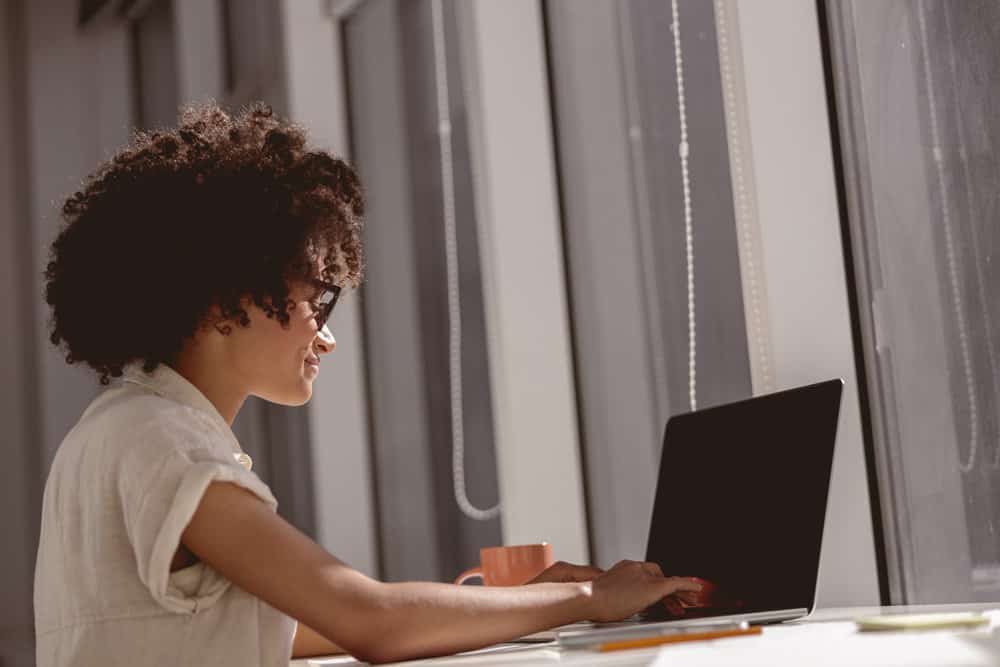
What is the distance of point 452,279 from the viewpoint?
2.46 meters

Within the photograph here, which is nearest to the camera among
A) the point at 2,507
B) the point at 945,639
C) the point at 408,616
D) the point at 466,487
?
the point at 945,639

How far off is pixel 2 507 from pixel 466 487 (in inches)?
70.0

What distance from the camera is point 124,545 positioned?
108cm

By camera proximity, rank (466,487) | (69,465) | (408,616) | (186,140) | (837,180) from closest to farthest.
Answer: (408,616)
(69,465)
(186,140)
(837,180)
(466,487)

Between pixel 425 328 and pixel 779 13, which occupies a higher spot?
pixel 779 13

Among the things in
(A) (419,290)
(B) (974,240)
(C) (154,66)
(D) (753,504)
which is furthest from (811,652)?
(C) (154,66)

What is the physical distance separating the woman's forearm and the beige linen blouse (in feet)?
0.43

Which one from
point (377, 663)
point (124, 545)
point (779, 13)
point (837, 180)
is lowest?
point (377, 663)

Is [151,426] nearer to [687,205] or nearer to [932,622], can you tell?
[932,622]

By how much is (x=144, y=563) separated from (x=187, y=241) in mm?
345

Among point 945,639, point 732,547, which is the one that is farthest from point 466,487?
point 945,639

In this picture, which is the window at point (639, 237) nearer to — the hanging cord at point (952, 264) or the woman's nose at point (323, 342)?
the hanging cord at point (952, 264)

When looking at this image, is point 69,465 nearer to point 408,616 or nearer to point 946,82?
point 408,616

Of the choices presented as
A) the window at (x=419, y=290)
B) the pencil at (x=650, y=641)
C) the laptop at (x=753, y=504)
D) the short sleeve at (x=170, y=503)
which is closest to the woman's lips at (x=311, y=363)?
the short sleeve at (x=170, y=503)
